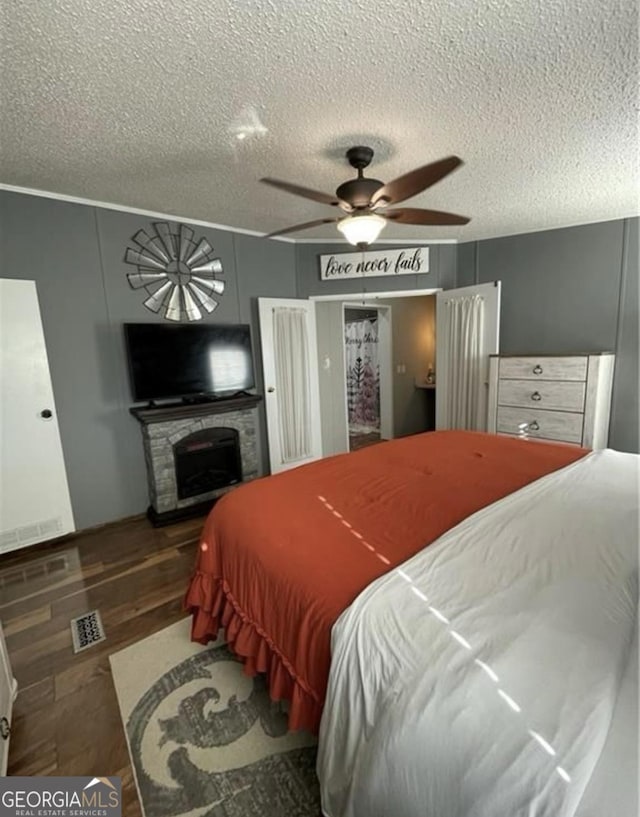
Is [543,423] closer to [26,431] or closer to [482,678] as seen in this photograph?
[482,678]

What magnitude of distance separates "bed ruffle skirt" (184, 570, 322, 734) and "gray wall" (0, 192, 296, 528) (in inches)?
67.7

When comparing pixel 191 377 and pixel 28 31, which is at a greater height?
pixel 28 31

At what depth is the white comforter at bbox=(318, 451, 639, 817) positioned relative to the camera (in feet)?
2.04

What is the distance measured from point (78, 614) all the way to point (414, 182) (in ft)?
9.21

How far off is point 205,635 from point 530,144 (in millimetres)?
3032

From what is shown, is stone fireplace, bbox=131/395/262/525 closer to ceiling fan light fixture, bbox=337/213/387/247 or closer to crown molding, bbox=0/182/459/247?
crown molding, bbox=0/182/459/247

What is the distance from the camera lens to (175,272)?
10.3 ft

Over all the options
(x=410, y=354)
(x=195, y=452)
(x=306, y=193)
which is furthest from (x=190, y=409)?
(x=410, y=354)

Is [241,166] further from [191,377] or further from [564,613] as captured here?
[564,613]

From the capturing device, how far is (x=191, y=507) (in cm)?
310

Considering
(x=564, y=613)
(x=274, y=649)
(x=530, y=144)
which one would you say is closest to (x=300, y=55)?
(x=530, y=144)

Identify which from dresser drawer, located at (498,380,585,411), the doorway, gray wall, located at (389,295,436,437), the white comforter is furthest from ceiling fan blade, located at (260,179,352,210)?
gray wall, located at (389,295,436,437)

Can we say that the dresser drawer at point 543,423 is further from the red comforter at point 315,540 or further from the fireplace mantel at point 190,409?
the fireplace mantel at point 190,409

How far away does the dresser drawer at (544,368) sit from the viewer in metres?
3.00
